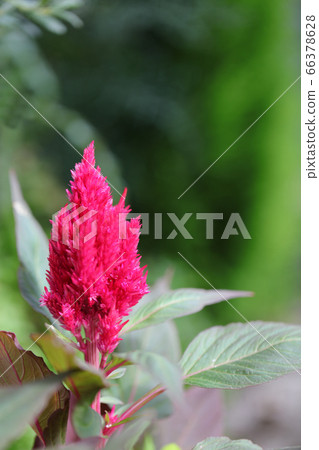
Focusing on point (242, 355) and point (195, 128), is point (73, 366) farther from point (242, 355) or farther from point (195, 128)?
point (195, 128)

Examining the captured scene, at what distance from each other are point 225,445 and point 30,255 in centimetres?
31

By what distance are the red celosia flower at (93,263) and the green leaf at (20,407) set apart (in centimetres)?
17

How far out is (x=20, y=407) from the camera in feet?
0.90

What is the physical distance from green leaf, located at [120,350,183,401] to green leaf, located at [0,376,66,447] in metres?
0.09

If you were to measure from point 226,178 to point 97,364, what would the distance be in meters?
1.84

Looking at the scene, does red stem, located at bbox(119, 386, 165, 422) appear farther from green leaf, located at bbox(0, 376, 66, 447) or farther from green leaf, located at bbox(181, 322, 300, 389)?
green leaf, located at bbox(0, 376, 66, 447)

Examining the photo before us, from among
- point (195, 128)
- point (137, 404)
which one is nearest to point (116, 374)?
point (137, 404)

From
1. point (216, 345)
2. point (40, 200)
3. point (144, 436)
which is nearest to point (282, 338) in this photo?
point (216, 345)

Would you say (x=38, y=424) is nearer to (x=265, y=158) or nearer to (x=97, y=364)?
(x=97, y=364)

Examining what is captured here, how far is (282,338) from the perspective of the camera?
0.52 m

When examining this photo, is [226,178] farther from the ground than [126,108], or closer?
closer

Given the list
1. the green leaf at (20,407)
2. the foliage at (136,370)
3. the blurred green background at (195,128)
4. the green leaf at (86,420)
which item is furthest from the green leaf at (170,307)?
the blurred green background at (195,128)

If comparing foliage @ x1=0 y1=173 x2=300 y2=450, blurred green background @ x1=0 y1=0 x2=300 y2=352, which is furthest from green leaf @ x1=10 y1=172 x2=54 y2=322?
blurred green background @ x1=0 y1=0 x2=300 y2=352

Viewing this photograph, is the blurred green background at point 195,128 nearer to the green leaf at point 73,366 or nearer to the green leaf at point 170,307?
the green leaf at point 170,307
